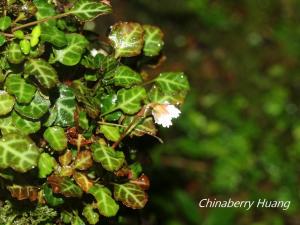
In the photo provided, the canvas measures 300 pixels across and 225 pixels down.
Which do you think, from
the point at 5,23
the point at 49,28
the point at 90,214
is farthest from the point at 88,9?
the point at 90,214

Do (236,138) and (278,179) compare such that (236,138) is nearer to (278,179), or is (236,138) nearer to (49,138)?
(278,179)

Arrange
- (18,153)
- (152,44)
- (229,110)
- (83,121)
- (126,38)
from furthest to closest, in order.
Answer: (229,110) < (152,44) < (126,38) < (83,121) < (18,153)

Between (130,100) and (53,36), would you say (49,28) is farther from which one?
(130,100)

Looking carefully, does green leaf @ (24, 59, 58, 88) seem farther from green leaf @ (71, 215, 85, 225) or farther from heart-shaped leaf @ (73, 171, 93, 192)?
green leaf @ (71, 215, 85, 225)

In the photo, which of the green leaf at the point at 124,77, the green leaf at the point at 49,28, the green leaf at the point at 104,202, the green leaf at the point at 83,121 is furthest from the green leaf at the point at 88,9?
the green leaf at the point at 104,202

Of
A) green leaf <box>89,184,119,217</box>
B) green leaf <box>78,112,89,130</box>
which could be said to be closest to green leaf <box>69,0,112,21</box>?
green leaf <box>78,112,89,130</box>
